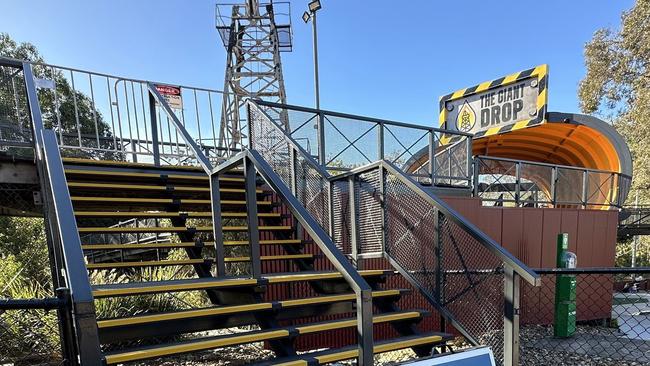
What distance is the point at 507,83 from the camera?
329 inches

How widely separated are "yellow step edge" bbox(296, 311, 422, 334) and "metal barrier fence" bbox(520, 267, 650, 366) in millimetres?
1030

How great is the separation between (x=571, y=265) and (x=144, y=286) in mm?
6451

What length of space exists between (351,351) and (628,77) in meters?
18.8

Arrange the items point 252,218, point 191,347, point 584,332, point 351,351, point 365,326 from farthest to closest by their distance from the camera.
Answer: point 584,332, point 252,218, point 351,351, point 191,347, point 365,326

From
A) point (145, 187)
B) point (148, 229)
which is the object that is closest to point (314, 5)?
point (145, 187)

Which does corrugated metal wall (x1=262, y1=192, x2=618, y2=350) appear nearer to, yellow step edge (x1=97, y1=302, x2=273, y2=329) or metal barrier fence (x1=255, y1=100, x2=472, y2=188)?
metal barrier fence (x1=255, y1=100, x2=472, y2=188)

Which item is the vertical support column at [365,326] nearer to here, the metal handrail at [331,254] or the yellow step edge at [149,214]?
the metal handrail at [331,254]

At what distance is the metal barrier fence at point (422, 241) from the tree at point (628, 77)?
14.7m

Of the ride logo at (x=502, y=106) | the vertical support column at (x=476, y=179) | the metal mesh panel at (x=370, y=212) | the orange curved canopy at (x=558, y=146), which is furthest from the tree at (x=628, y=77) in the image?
the metal mesh panel at (x=370, y=212)

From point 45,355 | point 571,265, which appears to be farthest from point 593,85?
point 45,355

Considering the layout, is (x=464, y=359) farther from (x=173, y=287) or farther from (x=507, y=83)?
(x=507, y=83)

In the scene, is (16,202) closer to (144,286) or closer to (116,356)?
(144,286)

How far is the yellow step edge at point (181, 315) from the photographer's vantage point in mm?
2271

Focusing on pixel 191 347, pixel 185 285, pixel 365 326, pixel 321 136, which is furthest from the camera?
pixel 321 136
